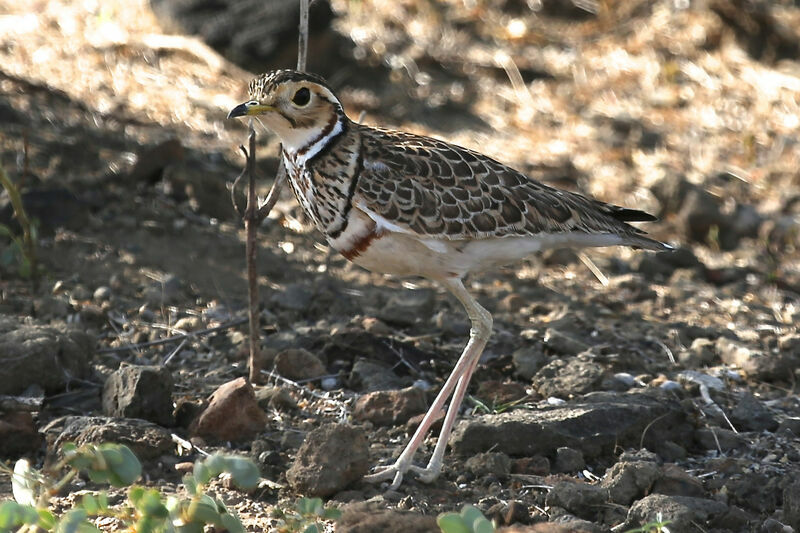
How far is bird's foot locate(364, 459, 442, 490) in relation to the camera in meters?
4.05

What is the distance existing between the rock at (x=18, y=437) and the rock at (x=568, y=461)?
6.30 feet

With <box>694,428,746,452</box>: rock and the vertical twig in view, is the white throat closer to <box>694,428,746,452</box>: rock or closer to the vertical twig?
the vertical twig

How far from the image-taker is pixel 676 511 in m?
3.64

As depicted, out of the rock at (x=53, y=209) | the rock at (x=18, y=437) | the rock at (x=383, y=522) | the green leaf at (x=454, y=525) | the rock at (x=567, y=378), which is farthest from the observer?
the rock at (x=53, y=209)

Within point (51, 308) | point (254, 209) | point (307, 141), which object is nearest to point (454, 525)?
point (307, 141)

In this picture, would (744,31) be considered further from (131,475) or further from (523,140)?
(131,475)

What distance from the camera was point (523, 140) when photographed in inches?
→ 339

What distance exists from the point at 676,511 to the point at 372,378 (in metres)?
1.56

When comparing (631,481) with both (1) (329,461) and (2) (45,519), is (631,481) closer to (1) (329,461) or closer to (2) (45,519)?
(1) (329,461)

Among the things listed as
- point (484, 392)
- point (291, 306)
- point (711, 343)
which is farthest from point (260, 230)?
point (711, 343)

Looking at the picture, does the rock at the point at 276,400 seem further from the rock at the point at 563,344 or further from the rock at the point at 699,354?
the rock at the point at 699,354

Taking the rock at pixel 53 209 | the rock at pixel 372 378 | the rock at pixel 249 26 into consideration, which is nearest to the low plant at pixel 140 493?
the rock at pixel 372 378

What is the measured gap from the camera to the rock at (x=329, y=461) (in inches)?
153

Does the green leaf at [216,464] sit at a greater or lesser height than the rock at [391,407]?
greater
